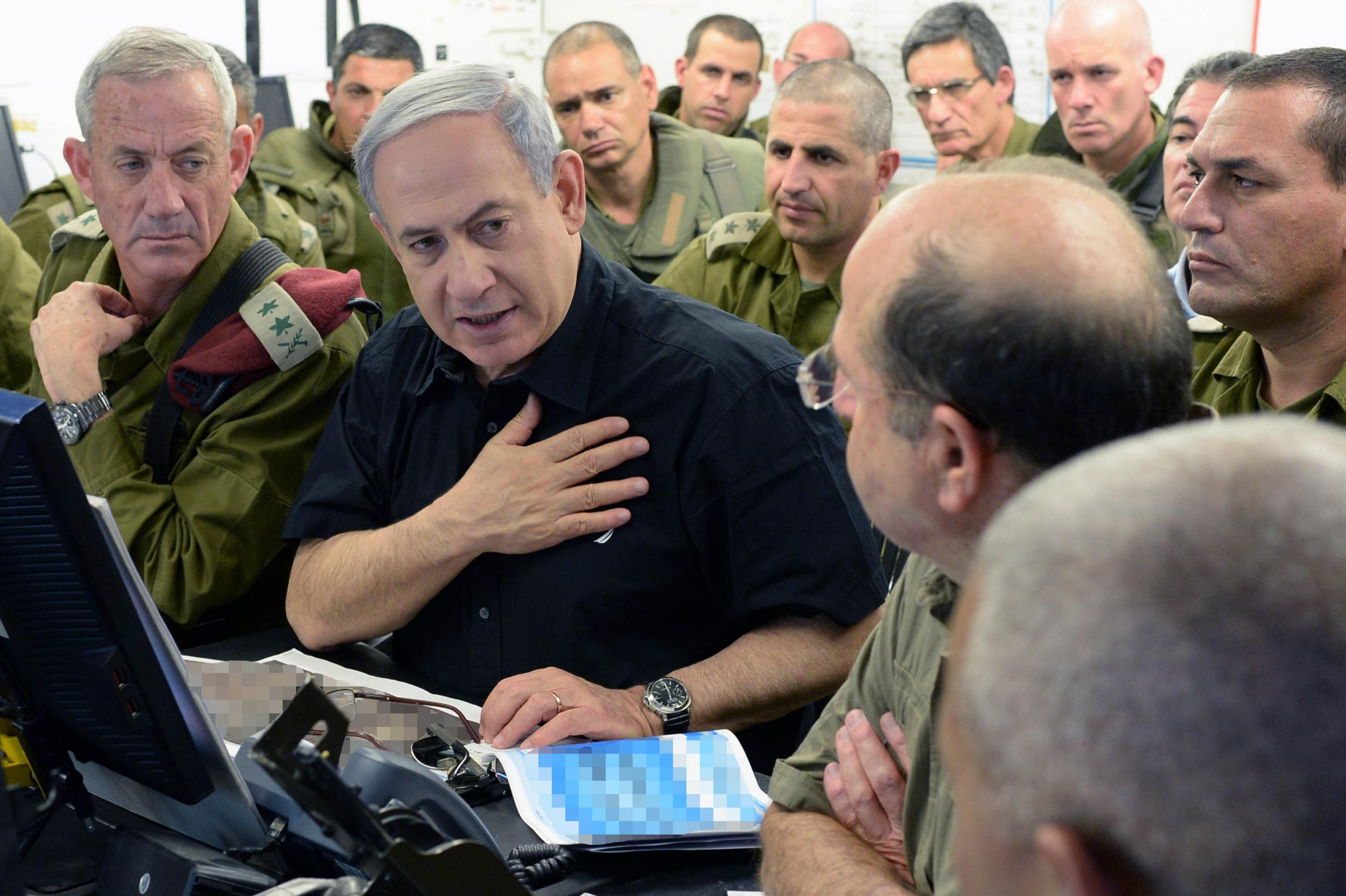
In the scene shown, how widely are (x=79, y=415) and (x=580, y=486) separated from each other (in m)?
0.94

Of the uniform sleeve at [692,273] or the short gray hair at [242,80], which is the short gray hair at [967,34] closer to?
the uniform sleeve at [692,273]

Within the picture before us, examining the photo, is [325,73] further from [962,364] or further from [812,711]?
[962,364]

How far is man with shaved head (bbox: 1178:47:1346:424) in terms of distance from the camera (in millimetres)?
2014

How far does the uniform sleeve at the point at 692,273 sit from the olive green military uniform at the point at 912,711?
7.21ft

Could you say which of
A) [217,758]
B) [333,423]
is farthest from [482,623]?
[217,758]

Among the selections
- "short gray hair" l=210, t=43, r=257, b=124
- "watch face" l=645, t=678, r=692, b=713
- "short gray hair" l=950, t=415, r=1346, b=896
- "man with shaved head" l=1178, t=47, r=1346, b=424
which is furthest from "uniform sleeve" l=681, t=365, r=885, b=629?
"short gray hair" l=210, t=43, r=257, b=124

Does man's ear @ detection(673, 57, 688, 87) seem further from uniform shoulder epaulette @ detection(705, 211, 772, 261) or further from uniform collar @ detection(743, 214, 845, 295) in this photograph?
uniform collar @ detection(743, 214, 845, 295)

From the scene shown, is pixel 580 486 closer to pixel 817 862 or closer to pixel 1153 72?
pixel 817 862

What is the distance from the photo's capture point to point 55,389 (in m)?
2.16

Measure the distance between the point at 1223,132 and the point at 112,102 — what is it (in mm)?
1817

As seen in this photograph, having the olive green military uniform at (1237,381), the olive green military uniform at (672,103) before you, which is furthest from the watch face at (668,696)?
the olive green military uniform at (672,103)

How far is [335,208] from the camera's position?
436 cm

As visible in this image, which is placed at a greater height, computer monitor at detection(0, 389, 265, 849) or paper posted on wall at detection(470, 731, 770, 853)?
computer monitor at detection(0, 389, 265, 849)

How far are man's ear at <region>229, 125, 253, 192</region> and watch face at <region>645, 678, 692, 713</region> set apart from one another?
4.27ft
